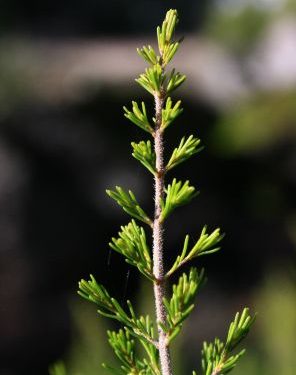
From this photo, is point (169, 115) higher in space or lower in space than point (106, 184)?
higher

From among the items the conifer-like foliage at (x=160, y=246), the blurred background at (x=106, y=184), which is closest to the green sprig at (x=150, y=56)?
the conifer-like foliage at (x=160, y=246)

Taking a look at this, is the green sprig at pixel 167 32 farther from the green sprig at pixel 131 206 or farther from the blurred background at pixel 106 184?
the blurred background at pixel 106 184

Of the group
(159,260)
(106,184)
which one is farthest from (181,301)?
(106,184)

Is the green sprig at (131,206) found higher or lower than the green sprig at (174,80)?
lower

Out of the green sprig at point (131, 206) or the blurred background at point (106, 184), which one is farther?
the blurred background at point (106, 184)

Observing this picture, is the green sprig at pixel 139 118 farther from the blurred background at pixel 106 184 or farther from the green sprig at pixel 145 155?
the blurred background at pixel 106 184

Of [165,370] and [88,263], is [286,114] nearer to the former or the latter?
[88,263]

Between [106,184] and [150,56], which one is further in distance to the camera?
[106,184]

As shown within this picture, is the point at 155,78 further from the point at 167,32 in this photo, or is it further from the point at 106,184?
the point at 106,184

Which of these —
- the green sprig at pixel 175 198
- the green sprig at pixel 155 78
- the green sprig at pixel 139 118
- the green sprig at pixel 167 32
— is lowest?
the green sprig at pixel 175 198
